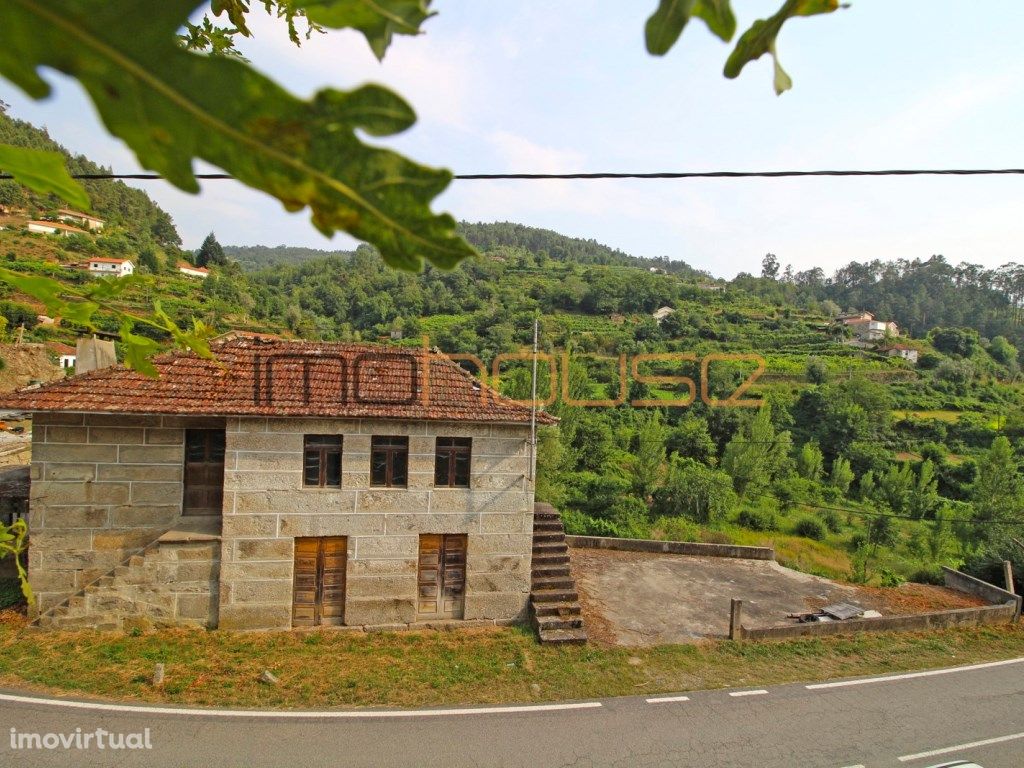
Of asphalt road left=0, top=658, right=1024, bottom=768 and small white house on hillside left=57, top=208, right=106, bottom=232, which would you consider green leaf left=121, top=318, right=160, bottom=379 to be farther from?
small white house on hillside left=57, top=208, right=106, bottom=232

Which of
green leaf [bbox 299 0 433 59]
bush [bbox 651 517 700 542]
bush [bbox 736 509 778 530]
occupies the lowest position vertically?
bush [bbox 736 509 778 530]

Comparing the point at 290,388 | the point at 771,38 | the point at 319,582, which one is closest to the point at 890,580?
the point at 319,582

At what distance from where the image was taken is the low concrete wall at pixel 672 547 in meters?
15.8

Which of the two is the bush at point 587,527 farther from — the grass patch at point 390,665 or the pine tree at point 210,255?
the pine tree at point 210,255

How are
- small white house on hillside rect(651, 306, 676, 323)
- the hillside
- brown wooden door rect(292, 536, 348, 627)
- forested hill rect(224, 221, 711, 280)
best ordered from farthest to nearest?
forested hill rect(224, 221, 711, 280) → small white house on hillside rect(651, 306, 676, 323) → the hillside → brown wooden door rect(292, 536, 348, 627)

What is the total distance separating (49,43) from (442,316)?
5803 centimetres

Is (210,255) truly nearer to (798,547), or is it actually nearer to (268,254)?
(798,547)

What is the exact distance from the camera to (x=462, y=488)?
10750 mm

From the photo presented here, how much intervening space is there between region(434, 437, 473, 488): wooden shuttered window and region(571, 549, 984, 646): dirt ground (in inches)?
151

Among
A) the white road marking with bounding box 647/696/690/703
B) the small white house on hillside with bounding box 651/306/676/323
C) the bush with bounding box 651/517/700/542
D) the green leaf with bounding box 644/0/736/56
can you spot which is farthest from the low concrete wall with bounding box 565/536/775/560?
the small white house on hillside with bounding box 651/306/676/323

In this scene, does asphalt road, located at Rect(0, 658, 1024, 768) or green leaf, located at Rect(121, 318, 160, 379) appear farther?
asphalt road, located at Rect(0, 658, 1024, 768)

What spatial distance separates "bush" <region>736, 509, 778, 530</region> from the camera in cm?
2541

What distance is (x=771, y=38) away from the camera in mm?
809

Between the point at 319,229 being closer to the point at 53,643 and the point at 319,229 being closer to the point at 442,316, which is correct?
the point at 53,643
